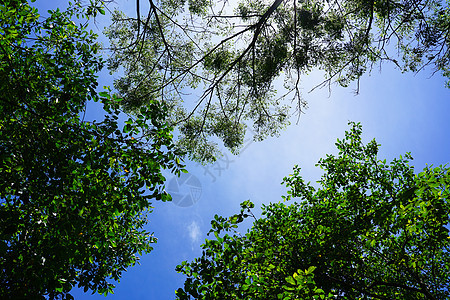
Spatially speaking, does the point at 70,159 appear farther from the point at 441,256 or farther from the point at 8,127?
the point at 441,256

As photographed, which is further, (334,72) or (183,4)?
(183,4)

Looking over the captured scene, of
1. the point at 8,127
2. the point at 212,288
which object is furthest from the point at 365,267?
the point at 8,127

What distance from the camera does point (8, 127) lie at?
4.30 meters

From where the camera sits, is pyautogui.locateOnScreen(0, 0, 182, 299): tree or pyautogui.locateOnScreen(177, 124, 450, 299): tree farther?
pyautogui.locateOnScreen(177, 124, 450, 299): tree

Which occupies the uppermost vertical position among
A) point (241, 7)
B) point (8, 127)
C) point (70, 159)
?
point (241, 7)

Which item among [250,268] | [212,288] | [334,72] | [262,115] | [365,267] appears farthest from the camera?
[262,115]

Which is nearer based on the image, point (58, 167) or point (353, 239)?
point (58, 167)

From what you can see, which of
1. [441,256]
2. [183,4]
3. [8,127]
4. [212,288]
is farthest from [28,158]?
[441,256]

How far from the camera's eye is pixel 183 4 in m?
10.2

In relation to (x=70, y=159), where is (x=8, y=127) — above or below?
above

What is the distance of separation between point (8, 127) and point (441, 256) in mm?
11337

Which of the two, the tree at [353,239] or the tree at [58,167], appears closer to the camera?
the tree at [58,167]

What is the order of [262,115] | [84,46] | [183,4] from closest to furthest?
[84,46] → [183,4] → [262,115]

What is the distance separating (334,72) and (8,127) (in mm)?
9202
